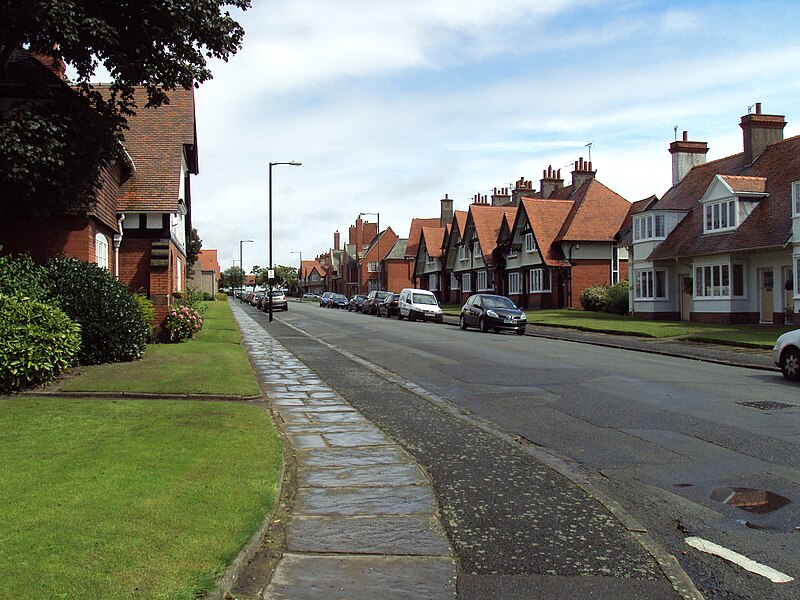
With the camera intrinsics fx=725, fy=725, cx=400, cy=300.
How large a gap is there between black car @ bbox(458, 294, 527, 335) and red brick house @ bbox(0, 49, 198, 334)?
12506 millimetres

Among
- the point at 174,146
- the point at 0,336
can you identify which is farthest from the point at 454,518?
the point at 174,146

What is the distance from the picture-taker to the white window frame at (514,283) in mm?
52000

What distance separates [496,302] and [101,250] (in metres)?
17.2

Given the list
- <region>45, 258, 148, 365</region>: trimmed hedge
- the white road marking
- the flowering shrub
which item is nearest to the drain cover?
the white road marking

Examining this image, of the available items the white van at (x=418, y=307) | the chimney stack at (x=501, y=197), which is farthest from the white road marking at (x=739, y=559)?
the chimney stack at (x=501, y=197)

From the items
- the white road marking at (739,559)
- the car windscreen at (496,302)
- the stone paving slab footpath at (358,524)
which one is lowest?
the white road marking at (739,559)

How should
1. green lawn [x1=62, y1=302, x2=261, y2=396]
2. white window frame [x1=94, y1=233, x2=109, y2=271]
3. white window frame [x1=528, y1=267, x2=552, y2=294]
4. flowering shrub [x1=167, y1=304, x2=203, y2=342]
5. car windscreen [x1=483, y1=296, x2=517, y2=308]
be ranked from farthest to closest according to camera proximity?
white window frame [x1=528, y1=267, x2=552, y2=294] < car windscreen [x1=483, y1=296, x2=517, y2=308] < flowering shrub [x1=167, y1=304, x2=203, y2=342] < white window frame [x1=94, y1=233, x2=109, y2=271] < green lawn [x1=62, y1=302, x2=261, y2=396]

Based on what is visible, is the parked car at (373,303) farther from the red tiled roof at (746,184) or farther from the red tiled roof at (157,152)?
the red tiled roof at (157,152)

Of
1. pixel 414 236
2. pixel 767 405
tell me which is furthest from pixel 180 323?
pixel 414 236

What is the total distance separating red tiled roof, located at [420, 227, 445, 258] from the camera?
71312mm

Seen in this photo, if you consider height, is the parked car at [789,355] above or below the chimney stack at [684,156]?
below

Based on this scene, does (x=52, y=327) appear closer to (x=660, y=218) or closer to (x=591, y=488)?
(x=591, y=488)

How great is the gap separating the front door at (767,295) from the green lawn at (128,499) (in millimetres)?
27521

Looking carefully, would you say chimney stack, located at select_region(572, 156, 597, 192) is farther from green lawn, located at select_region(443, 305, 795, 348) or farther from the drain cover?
the drain cover
